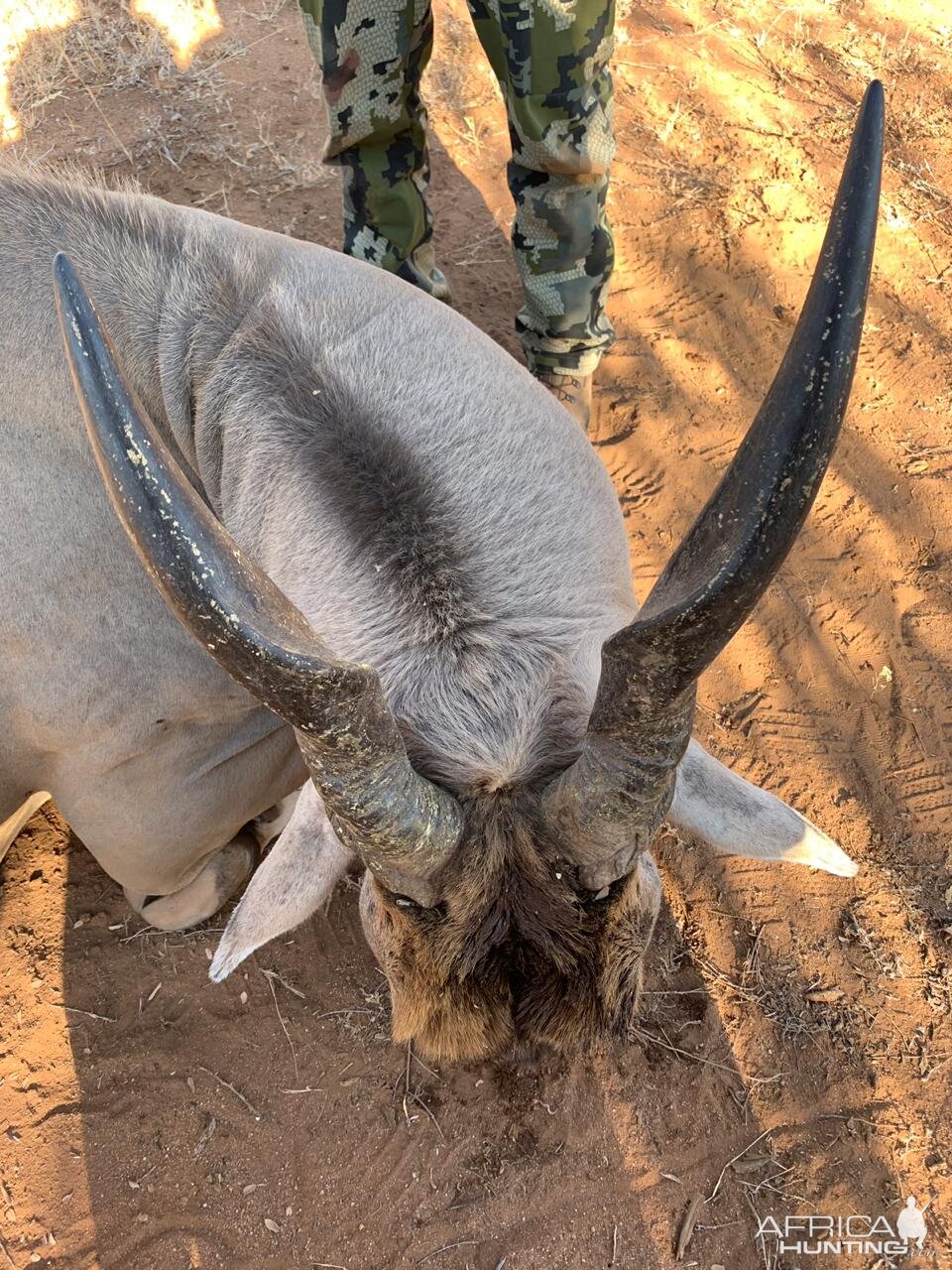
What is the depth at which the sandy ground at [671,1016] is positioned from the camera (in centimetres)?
369

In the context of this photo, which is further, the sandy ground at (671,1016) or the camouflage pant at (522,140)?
the camouflage pant at (522,140)

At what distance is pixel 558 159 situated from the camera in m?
4.54

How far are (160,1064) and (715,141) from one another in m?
6.92

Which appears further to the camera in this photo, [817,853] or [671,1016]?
[671,1016]

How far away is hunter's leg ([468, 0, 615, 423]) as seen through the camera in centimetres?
416

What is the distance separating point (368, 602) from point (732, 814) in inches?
49.1

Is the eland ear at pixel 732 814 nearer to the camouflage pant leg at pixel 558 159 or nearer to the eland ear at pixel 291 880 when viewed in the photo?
the eland ear at pixel 291 880

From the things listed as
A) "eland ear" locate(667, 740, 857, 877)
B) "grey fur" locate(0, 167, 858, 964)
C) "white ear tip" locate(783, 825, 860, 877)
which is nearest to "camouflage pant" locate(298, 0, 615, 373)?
"grey fur" locate(0, 167, 858, 964)

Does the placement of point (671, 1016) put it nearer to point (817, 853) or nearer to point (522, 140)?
point (817, 853)

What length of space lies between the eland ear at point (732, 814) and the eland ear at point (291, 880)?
1.04 meters
